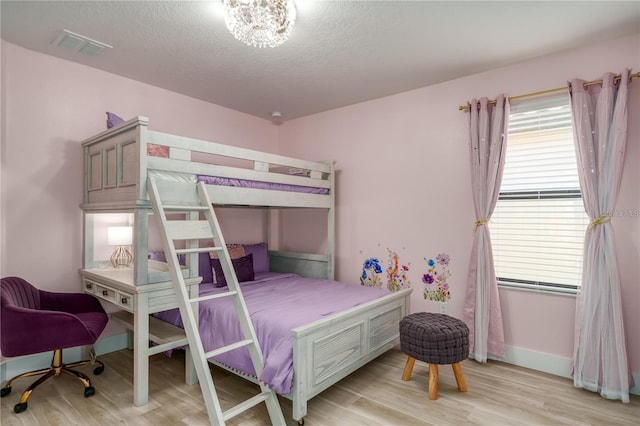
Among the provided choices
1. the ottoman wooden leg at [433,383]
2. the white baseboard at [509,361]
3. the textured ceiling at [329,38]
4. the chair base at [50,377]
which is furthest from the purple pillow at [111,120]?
Result: the ottoman wooden leg at [433,383]

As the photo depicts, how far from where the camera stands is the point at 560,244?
283 cm

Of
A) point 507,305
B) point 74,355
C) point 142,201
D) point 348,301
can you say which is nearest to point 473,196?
point 507,305

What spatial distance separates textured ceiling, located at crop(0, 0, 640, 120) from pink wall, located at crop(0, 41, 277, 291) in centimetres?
16

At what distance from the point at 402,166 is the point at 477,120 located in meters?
0.83

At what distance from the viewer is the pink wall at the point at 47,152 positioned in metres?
2.71

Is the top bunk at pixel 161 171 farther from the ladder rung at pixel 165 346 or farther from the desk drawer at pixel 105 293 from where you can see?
the ladder rung at pixel 165 346

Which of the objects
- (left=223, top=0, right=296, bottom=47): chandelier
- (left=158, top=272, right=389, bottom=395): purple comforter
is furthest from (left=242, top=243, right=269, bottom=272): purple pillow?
(left=223, top=0, right=296, bottom=47): chandelier

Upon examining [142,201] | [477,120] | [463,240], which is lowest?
[463,240]

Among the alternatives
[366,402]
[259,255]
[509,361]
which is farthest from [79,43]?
[509,361]

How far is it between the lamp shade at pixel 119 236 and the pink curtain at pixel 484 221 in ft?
9.83

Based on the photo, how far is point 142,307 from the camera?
7.70ft

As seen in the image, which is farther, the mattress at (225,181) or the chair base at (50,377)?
the mattress at (225,181)

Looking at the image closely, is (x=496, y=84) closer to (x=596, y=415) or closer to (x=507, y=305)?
(x=507, y=305)

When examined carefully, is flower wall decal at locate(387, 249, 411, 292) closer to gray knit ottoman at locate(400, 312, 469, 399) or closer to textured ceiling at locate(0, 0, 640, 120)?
gray knit ottoman at locate(400, 312, 469, 399)
